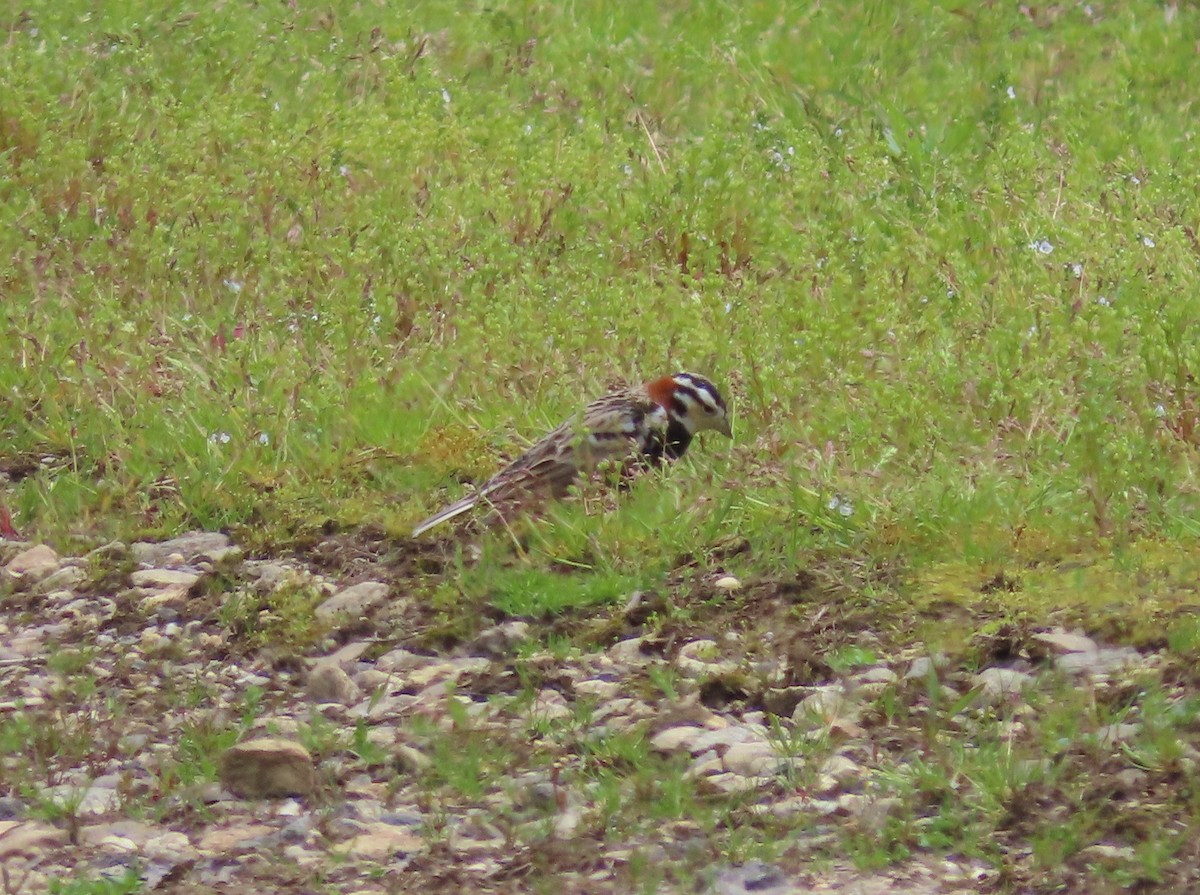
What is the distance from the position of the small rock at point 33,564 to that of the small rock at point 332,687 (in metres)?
1.44

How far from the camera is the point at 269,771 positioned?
5.54 m

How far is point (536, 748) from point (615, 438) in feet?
5.99

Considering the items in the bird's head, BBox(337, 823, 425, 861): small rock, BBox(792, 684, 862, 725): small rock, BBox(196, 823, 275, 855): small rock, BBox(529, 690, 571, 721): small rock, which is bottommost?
BBox(196, 823, 275, 855): small rock

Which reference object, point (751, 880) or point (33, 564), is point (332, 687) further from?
point (751, 880)

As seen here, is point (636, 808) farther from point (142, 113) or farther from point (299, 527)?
point (142, 113)

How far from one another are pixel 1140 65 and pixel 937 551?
5.88m

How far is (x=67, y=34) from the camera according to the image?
12625 millimetres

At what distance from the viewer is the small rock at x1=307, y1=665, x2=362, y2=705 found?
20.6 ft

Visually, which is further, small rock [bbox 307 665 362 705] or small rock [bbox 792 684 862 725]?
small rock [bbox 307 665 362 705]

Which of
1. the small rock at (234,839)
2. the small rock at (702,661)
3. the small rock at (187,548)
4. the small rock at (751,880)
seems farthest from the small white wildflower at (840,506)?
the small rock at (234,839)

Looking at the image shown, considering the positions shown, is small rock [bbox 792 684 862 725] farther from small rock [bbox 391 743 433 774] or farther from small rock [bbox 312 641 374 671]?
small rock [bbox 312 641 374 671]

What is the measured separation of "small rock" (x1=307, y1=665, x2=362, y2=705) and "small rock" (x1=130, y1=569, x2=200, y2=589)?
38.0 inches

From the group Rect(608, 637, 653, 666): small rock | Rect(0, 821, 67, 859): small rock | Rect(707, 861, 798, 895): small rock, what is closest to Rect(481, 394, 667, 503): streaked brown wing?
Rect(608, 637, 653, 666): small rock

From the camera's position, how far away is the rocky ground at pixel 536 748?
5.03 meters
